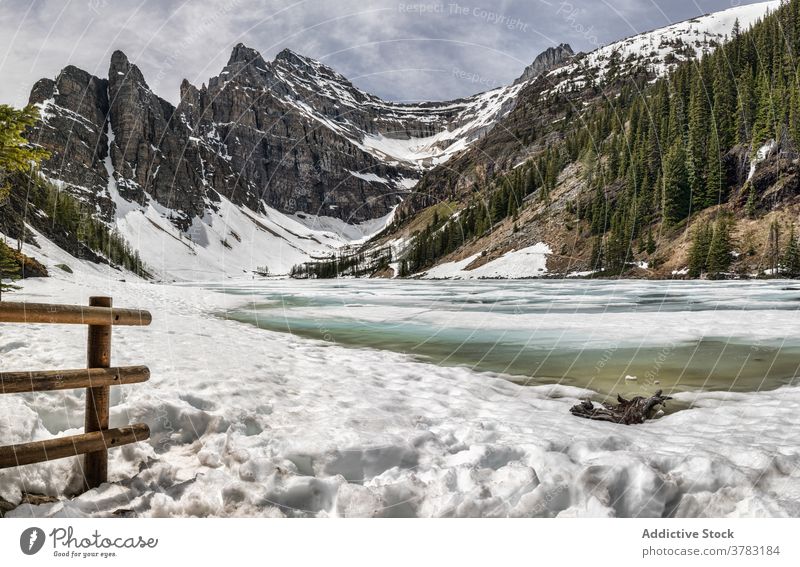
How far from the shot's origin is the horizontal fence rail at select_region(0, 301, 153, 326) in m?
4.00

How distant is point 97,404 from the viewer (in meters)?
4.72

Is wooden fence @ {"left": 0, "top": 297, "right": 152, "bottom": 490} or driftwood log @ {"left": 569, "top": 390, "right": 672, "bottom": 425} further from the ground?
wooden fence @ {"left": 0, "top": 297, "right": 152, "bottom": 490}

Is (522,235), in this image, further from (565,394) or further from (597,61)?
(597,61)

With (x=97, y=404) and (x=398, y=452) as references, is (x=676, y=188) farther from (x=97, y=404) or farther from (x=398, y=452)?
(x=97, y=404)

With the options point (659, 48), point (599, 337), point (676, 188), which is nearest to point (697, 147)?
point (676, 188)

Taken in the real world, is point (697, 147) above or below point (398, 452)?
above

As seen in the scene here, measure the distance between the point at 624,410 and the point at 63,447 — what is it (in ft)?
22.9

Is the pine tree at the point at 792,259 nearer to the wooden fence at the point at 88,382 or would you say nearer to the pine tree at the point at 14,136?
the wooden fence at the point at 88,382

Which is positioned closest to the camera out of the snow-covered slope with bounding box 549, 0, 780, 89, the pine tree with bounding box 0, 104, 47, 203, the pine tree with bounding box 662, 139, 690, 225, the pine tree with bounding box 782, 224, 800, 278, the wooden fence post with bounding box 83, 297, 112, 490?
the wooden fence post with bounding box 83, 297, 112, 490

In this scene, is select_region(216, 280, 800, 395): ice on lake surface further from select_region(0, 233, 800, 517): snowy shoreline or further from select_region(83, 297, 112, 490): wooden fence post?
select_region(83, 297, 112, 490): wooden fence post

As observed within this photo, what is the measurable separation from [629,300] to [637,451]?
21820 mm

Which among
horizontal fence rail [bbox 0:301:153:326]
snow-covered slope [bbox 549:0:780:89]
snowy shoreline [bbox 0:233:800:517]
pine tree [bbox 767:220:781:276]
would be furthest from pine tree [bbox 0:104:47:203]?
snow-covered slope [bbox 549:0:780:89]

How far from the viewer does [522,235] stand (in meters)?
80.8
